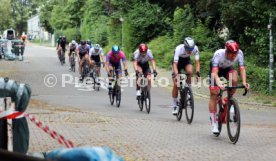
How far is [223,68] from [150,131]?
6.54 feet

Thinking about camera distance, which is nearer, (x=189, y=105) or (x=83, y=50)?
(x=189, y=105)

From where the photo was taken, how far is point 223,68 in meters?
10.3

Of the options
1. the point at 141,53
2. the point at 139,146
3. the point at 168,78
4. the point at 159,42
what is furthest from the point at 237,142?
the point at 159,42

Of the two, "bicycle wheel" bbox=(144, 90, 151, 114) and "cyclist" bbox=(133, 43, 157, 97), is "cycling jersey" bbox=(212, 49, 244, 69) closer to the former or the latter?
"cyclist" bbox=(133, 43, 157, 97)

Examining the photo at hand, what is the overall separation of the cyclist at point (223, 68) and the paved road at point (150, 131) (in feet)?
2.42

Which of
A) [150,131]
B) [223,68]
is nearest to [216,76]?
[223,68]

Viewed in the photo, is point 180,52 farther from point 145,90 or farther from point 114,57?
point 114,57

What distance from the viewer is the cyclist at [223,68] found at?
9.58 meters

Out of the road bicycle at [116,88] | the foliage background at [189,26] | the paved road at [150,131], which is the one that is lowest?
the paved road at [150,131]

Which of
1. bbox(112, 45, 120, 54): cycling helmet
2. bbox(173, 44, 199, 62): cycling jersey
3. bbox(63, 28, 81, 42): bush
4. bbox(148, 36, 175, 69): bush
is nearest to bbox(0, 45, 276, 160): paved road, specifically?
bbox(173, 44, 199, 62): cycling jersey

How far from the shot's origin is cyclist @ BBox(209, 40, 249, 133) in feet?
31.4

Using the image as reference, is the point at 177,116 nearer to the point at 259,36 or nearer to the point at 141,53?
the point at 141,53

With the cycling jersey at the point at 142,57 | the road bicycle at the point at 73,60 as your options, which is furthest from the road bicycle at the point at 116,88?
the road bicycle at the point at 73,60

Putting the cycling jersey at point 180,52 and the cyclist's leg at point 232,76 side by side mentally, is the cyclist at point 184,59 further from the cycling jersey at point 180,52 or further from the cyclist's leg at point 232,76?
the cyclist's leg at point 232,76
